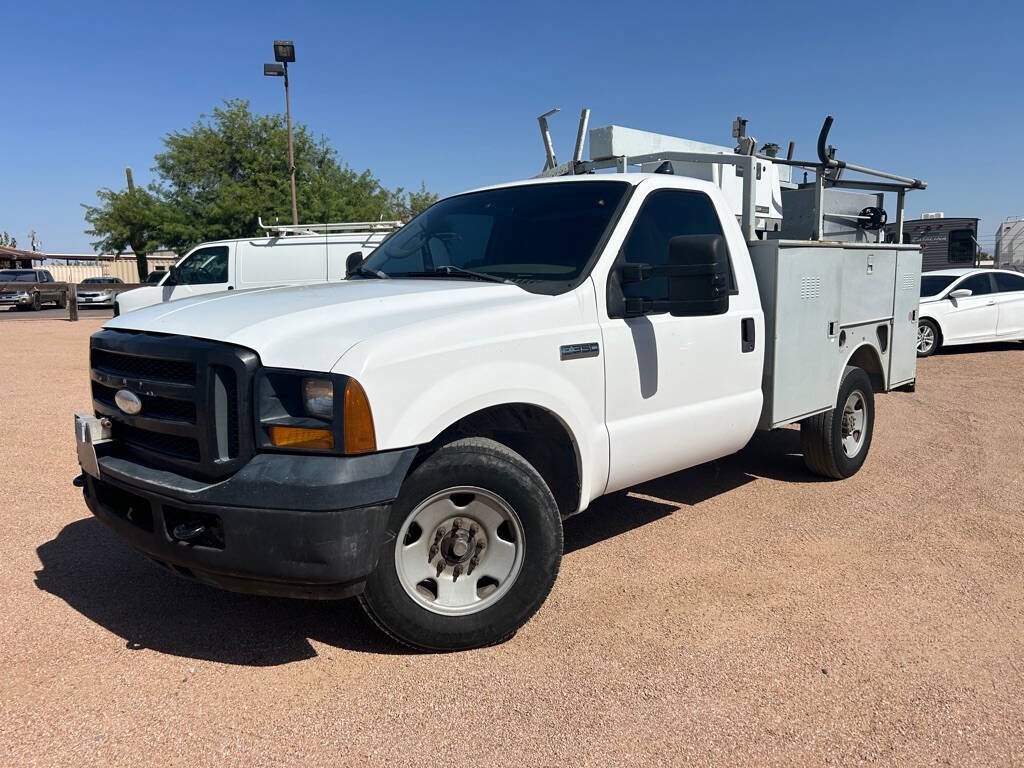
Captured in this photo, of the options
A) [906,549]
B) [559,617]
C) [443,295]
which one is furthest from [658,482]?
[443,295]

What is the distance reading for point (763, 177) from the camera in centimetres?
548

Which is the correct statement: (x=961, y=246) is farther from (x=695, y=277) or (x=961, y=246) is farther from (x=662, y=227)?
(x=695, y=277)

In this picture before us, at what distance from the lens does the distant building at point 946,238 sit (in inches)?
1000

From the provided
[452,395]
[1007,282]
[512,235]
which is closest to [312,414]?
[452,395]

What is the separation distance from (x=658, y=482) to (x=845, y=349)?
64.4 inches

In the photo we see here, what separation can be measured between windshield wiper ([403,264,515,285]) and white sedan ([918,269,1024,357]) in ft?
37.7

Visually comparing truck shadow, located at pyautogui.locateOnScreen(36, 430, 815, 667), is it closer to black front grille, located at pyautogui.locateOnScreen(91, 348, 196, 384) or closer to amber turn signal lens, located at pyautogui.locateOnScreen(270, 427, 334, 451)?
amber turn signal lens, located at pyautogui.locateOnScreen(270, 427, 334, 451)

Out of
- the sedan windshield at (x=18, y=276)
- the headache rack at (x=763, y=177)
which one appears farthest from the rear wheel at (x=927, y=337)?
the sedan windshield at (x=18, y=276)

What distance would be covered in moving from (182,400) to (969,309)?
14.1m

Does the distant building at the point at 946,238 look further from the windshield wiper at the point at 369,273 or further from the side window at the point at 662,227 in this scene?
the windshield wiper at the point at 369,273

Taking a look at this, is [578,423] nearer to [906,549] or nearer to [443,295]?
[443,295]

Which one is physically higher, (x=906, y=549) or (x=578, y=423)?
(x=578, y=423)

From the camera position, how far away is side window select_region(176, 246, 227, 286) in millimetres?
14703

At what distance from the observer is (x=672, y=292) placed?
148 inches
